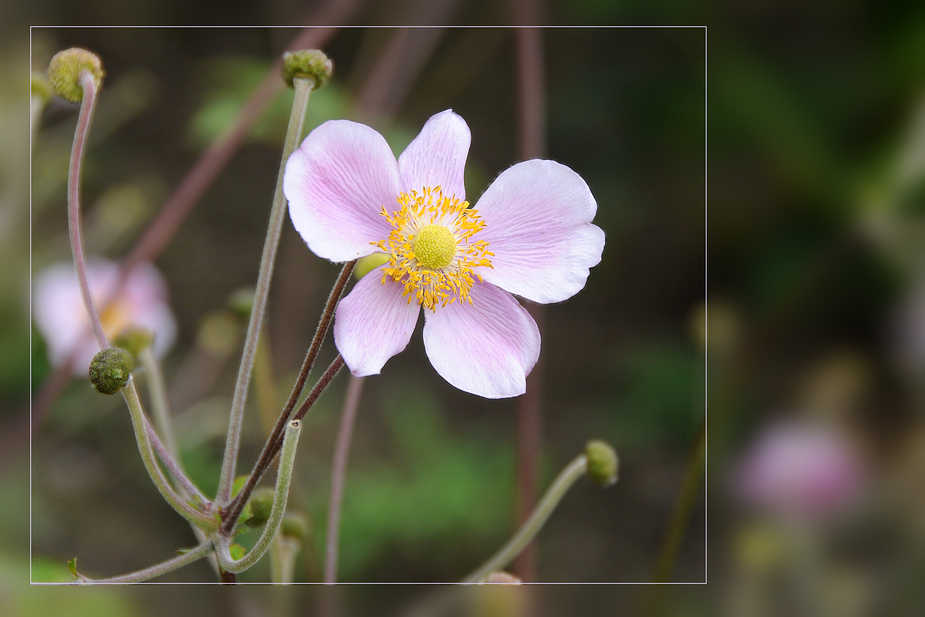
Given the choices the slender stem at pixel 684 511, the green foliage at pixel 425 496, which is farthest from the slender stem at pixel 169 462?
the green foliage at pixel 425 496

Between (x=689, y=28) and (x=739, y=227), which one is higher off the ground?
(x=689, y=28)

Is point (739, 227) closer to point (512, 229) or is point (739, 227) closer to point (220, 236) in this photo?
point (512, 229)

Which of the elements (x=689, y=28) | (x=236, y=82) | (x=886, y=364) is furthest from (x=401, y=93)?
(x=886, y=364)

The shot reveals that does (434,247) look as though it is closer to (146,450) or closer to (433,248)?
(433,248)

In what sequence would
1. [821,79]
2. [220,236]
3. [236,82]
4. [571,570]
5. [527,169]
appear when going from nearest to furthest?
1. [527,169]
2. [821,79]
3. [236,82]
4. [571,570]
5. [220,236]

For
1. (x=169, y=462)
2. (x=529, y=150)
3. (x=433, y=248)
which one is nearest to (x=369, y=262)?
(x=433, y=248)

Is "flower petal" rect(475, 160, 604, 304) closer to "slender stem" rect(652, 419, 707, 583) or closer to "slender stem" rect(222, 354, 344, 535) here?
"slender stem" rect(222, 354, 344, 535)

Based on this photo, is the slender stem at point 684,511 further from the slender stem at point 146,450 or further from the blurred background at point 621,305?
the slender stem at point 146,450
